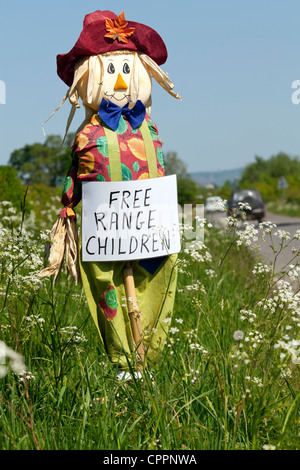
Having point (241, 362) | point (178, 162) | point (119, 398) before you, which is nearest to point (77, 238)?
point (119, 398)

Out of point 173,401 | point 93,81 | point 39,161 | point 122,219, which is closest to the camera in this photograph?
point 173,401

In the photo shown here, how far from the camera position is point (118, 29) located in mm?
3600

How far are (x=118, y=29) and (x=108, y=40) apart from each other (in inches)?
3.3

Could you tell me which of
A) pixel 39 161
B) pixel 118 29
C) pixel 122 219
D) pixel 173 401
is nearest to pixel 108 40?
pixel 118 29

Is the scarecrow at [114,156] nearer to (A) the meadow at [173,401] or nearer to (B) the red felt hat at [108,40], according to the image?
(B) the red felt hat at [108,40]

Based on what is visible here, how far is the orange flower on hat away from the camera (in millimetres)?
3582

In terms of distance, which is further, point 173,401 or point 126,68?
point 126,68

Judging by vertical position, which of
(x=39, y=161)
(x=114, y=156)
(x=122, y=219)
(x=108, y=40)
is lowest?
(x=122, y=219)

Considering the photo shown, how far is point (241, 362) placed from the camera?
2.88m

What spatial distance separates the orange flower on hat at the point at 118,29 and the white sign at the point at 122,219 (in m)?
0.85

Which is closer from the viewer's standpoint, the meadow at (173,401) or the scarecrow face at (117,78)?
the meadow at (173,401)

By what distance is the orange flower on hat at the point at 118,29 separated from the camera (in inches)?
141

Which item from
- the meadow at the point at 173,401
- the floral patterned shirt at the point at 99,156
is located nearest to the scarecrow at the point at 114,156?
the floral patterned shirt at the point at 99,156

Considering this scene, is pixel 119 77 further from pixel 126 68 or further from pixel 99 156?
pixel 99 156
